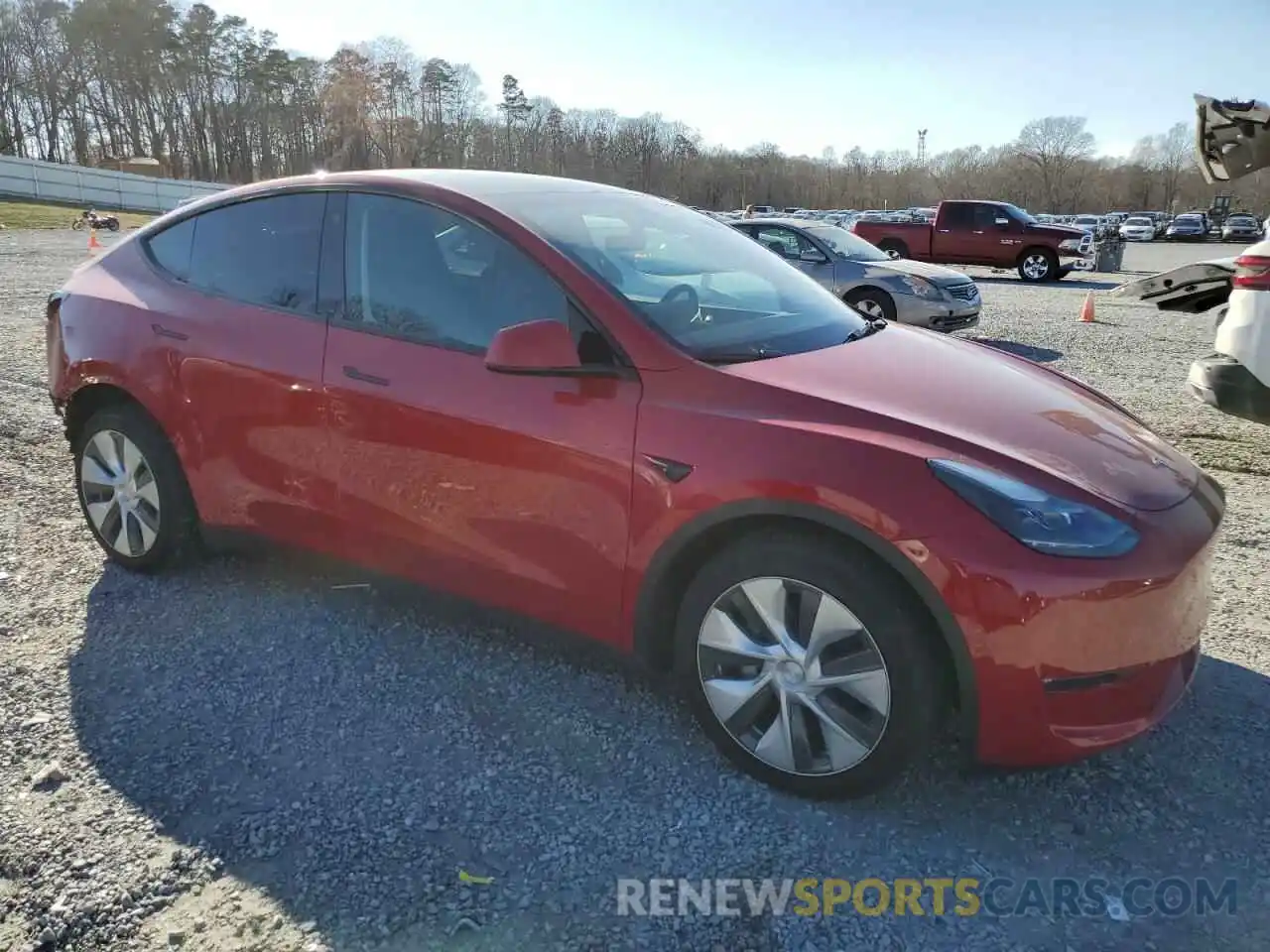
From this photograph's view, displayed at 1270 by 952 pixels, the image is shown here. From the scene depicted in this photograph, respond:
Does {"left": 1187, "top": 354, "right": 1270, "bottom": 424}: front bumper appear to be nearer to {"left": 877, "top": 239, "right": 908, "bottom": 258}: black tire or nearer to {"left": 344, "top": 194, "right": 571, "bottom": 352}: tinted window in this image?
{"left": 344, "top": 194, "right": 571, "bottom": 352}: tinted window

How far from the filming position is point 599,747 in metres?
2.85

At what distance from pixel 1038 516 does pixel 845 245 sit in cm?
1006

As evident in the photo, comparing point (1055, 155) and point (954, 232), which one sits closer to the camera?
point (954, 232)

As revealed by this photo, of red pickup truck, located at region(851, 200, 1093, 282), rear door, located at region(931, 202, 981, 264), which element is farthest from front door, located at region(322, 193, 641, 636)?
rear door, located at region(931, 202, 981, 264)

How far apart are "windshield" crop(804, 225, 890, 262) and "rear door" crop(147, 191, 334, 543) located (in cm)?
889

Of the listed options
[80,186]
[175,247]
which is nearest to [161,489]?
[175,247]

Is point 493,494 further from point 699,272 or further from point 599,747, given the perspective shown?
point 699,272

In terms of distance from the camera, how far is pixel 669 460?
2.60 meters

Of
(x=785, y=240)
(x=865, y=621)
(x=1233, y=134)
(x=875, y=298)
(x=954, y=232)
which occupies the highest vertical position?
(x=1233, y=134)

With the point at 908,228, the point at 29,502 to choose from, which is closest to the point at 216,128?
the point at 908,228

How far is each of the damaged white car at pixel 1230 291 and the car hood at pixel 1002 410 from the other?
92.0 inches

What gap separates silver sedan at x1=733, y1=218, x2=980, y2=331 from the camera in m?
10.9

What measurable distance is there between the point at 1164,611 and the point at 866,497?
83 cm

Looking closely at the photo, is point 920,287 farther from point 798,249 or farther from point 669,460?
point 669,460
